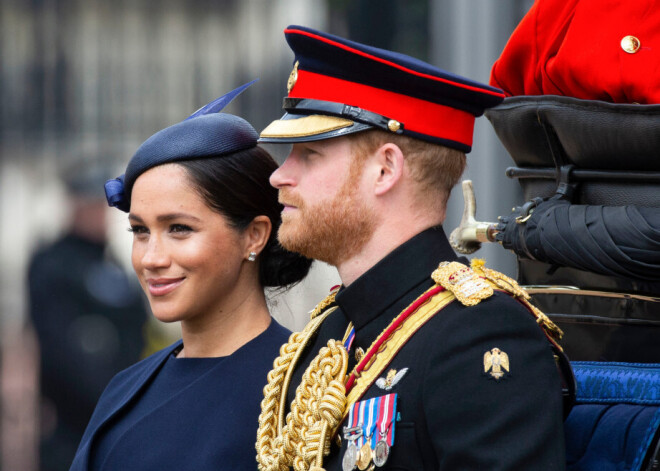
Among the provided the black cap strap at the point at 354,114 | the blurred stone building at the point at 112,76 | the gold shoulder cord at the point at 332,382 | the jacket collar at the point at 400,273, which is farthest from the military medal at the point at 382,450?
the blurred stone building at the point at 112,76

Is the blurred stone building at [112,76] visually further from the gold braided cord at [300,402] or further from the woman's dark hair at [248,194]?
the gold braided cord at [300,402]

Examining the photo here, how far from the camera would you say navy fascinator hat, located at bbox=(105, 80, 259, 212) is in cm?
268

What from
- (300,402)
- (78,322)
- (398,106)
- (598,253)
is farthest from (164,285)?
(78,322)

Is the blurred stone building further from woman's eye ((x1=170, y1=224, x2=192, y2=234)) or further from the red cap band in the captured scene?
the red cap band

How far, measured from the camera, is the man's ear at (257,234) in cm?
274

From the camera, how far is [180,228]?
2650 mm

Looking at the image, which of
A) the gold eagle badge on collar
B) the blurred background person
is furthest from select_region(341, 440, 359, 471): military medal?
the blurred background person

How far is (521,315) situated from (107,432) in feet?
4.29

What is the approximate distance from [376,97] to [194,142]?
0.71 meters

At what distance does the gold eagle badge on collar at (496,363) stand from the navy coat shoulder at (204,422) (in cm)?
82

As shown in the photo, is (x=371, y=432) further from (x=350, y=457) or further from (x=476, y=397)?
(x=476, y=397)

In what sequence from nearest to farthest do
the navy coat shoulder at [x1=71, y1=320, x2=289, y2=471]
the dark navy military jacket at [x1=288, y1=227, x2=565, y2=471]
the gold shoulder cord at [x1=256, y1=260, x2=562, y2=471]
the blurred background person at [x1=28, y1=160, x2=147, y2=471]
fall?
1. the dark navy military jacket at [x1=288, y1=227, x2=565, y2=471]
2. the gold shoulder cord at [x1=256, y1=260, x2=562, y2=471]
3. the navy coat shoulder at [x1=71, y1=320, x2=289, y2=471]
4. the blurred background person at [x1=28, y1=160, x2=147, y2=471]

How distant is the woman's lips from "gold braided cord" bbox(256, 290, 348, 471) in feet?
1.26

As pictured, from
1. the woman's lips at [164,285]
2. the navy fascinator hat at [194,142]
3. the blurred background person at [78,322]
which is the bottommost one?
the blurred background person at [78,322]
